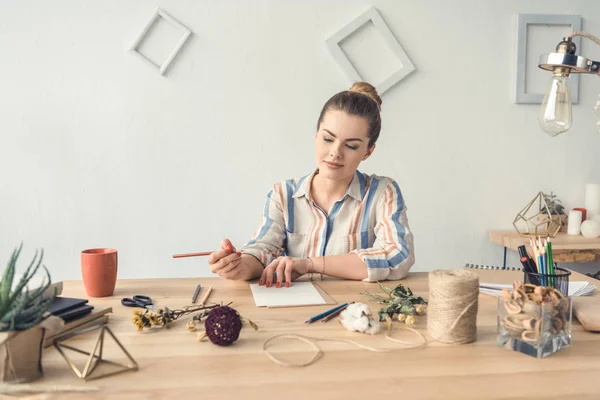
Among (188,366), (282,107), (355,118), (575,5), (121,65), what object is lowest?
(188,366)

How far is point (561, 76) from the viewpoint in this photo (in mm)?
1062

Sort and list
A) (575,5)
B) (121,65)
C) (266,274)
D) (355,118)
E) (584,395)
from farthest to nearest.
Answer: (575,5) → (121,65) → (355,118) → (266,274) → (584,395)

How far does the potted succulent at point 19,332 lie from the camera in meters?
0.68

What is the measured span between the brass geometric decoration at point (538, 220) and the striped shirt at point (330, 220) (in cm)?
127

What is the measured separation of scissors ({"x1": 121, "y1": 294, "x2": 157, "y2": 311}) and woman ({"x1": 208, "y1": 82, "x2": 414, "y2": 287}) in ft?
0.79

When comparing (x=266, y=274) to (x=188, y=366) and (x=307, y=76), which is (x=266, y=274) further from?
(x=307, y=76)

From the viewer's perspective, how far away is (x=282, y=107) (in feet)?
8.69

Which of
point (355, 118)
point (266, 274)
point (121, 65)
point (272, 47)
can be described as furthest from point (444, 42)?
point (266, 274)

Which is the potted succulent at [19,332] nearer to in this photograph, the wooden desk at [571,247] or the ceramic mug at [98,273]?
the ceramic mug at [98,273]

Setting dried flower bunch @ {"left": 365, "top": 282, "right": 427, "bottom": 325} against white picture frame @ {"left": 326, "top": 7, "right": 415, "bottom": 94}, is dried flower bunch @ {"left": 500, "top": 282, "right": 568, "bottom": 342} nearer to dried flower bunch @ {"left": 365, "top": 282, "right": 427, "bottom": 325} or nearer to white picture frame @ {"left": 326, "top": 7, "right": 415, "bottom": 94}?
dried flower bunch @ {"left": 365, "top": 282, "right": 427, "bottom": 325}

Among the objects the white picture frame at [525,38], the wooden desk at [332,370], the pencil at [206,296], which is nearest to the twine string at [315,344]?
the wooden desk at [332,370]

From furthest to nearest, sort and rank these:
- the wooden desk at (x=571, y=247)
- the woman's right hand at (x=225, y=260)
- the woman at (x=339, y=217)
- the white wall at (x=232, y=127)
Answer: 1. the white wall at (x=232, y=127)
2. the wooden desk at (x=571, y=247)
3. the woman at (x=339, y=217)
4. the woman's right hand at (x=225, y=260)

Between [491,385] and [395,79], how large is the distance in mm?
2160

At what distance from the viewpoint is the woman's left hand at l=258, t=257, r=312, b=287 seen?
51.9 inches
